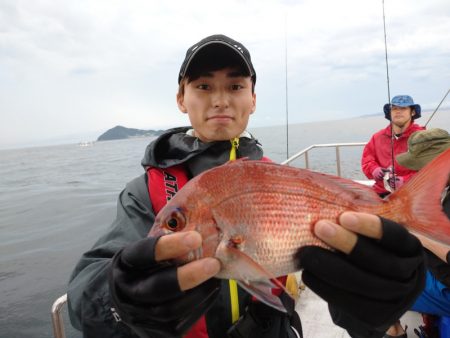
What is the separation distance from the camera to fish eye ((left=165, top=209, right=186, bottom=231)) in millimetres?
1389

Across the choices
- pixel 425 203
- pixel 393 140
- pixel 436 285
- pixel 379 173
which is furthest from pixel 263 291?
pixel 393 140

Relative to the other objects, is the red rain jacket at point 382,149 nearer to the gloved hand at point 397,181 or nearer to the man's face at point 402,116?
the man's face at point 402,116

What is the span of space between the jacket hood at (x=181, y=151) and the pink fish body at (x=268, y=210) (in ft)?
1.90

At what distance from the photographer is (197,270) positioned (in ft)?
4.11

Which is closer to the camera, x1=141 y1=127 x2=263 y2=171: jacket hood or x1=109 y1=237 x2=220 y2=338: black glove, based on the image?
x1=109 y1=237 x2=220 y2=338: black glove

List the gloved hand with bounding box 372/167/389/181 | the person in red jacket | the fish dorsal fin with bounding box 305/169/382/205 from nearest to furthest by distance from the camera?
the fish dorsal fin with bounding box 305/169/382/205 < the gloved hand with bounding box 372/167/389/181 < the person in red jacket

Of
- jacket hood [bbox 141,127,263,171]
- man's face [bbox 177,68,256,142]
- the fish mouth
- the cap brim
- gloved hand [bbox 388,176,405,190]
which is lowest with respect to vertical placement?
gloved hand [bbox 388,176,405,190]

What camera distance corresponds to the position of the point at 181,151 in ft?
6.84

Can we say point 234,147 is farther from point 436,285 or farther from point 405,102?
point 405,102

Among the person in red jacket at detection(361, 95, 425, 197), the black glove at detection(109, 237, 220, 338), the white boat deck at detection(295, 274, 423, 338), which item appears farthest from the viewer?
the person in red jacket at detection(361, 95, 425, 197)

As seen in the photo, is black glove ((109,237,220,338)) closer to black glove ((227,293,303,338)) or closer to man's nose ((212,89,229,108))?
black glove ((227,293,303,338))

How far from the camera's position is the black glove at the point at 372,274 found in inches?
54.7

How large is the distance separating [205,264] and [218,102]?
42.4 inches

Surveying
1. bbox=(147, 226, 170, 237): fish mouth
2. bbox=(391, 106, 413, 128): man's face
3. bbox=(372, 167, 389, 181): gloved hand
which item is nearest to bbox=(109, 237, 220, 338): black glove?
bbox=(147, 226, 170, 237): fish mouth
